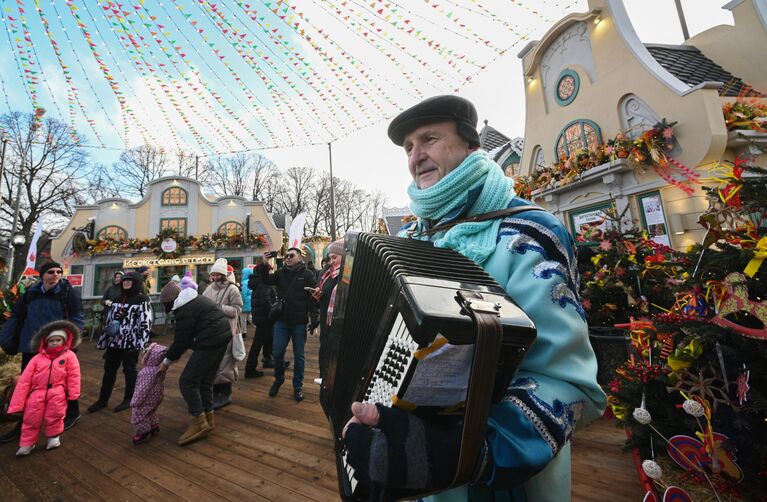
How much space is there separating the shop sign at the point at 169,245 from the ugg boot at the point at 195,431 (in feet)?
49.2

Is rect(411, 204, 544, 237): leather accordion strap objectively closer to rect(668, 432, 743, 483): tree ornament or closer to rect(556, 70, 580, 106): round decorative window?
rect(668, 432, 743, 483): tree ornament

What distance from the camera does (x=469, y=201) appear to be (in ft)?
4.28

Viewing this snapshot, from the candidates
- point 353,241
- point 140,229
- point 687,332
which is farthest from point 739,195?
point 140,229

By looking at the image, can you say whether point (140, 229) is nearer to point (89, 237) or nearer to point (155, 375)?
point (89, 237)

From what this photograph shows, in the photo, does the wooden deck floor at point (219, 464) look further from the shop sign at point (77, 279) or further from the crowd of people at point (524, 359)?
the shop sign at point (77, 279)

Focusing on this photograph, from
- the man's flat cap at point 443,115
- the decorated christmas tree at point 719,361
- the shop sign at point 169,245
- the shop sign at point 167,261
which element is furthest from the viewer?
the shop sign at point 167,261

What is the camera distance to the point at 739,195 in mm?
1958

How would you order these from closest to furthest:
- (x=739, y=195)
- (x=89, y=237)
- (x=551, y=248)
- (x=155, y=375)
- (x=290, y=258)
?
(x=551, y=248) < (x=739, y=195) < (x=155, y=375) < (x=290, y=258) < (x=89, y=237)

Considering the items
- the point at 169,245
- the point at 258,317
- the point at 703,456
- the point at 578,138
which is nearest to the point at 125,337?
the point at 258,317

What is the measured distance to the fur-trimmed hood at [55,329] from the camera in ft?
11.9

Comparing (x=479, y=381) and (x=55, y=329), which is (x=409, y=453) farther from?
(x=55, y=329)

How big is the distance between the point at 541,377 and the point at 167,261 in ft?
63.6

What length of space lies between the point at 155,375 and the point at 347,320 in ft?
11.9

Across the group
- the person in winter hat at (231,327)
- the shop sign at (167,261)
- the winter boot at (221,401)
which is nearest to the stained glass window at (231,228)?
the shop sign at (167,261)
